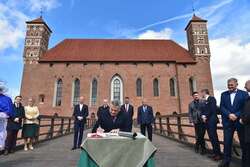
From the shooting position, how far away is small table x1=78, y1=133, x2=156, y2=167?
101 inches

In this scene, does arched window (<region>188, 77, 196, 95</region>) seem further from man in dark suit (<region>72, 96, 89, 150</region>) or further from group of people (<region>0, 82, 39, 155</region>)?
group of people (<region>0, 82, 39, 155</region>)

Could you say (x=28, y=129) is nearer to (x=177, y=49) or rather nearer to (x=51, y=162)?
(x=51, y=162)

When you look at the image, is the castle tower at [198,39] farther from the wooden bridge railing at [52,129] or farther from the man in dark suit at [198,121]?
the man in dark suit at [198,121]

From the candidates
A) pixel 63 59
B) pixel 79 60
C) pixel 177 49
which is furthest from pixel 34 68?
pixel 177 49

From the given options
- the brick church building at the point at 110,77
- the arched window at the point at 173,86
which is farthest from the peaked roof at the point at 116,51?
the arched window at the point at 173,86

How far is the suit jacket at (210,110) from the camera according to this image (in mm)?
5398

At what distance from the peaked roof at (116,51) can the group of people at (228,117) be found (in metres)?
25.8

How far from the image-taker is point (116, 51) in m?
33.8

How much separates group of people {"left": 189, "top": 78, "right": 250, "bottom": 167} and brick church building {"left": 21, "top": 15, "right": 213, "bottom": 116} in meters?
23.9

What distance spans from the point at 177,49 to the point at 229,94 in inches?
1265

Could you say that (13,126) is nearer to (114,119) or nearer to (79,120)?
(79,120)

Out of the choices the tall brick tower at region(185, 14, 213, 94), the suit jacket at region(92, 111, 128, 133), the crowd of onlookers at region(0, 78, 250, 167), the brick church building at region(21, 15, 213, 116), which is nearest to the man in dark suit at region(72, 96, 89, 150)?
the crowd of onlookers at region(0, 78, 250, 167)

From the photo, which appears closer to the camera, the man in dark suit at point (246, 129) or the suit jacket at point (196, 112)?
the man in dark suit at point (246, 129)

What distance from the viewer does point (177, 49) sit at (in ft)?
116
